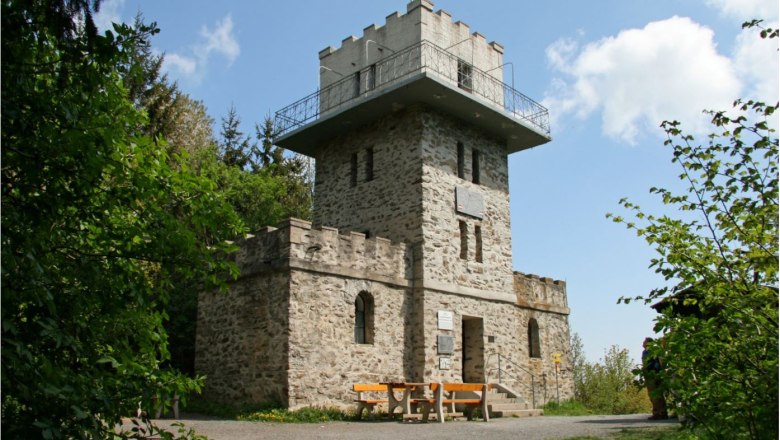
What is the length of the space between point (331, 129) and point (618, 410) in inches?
432

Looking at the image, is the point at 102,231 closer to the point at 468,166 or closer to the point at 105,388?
the point at 105,388

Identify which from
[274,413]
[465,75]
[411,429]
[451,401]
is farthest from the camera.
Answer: [465,75]

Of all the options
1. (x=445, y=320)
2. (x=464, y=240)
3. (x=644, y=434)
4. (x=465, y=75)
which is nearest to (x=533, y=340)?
(x=464, y=240)

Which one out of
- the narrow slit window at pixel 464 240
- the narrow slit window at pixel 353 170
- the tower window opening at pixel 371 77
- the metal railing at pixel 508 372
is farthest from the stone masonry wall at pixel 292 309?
the tower window opening at pixel 371 77

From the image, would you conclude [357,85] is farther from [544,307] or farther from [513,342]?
[544,307]

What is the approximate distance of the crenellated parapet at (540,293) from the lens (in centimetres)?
1964

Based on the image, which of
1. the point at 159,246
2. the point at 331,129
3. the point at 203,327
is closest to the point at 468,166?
the point at 331,129

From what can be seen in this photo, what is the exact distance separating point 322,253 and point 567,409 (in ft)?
26.6

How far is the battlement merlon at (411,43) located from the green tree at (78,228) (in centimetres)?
1329

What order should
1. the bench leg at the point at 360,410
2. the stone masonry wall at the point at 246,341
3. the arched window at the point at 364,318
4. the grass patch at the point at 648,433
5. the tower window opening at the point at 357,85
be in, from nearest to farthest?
the grass patch at the point at 648,433 → the bench leg at the point at 360,410 → the stone masonry wall at the point at 246,341 → the arched window at the point at 364,318 → the tower window opening at the point at 357,85

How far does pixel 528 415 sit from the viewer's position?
1593 cm

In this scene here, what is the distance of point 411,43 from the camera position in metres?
18.0

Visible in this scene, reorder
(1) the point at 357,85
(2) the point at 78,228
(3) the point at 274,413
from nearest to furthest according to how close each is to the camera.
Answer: (2) the point at 78,228 → (3) the point at 274,413 → (1) the point at 357,85

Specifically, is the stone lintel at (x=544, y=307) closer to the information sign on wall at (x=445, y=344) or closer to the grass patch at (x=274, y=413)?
the information sign on wall at (x=445, y=344)
